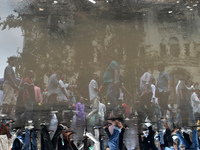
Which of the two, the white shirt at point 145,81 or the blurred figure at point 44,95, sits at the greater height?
the white shirt at point 145,81

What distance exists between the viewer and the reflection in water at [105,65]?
7.70 meters

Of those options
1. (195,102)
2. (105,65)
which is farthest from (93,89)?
(195,102)

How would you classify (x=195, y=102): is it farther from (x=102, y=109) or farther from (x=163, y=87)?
(x=102, y=109)

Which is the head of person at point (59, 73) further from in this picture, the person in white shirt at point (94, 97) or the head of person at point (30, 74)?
the person in white shirt at point (94, 97)

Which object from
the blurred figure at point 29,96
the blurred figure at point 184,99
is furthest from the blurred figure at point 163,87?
the blurred figure at point 29,96

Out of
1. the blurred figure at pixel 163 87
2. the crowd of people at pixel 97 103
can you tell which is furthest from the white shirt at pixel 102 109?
the blurred figure at pixel 163 87

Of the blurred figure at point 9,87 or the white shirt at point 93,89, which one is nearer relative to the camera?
the blurred figure at point 9,87

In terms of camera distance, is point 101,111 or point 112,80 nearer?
point 101,111

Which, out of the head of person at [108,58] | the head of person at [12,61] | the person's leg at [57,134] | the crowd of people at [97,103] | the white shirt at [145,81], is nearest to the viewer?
the person's leg at [57,134]

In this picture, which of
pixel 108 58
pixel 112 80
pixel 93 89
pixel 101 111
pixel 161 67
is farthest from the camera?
pixel 108 58

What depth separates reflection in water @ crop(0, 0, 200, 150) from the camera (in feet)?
25.3

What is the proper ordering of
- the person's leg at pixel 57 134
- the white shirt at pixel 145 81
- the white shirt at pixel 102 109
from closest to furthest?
the person's leg at pixel 57 134 < the white shirt at pixel 102 109 < the white shirt at pixel 145 81


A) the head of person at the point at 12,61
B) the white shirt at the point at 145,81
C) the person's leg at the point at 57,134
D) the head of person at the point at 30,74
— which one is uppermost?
the head of person at the point at 12,61

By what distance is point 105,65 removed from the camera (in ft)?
27.0
